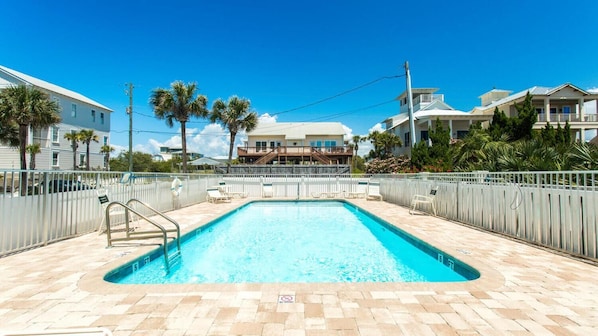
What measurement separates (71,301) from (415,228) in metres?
6.81

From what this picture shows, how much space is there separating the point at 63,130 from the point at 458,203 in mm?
32145

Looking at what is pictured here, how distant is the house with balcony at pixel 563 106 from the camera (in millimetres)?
25594

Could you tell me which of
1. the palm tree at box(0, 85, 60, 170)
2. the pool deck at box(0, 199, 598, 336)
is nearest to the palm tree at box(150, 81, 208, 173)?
the palm tree at box(0, 85, 60, 170)

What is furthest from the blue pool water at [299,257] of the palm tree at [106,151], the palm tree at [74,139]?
the palm tree at [106,151]

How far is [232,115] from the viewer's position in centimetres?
2756

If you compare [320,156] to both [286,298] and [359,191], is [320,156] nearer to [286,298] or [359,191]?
[359,191]

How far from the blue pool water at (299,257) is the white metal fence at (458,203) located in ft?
6.04

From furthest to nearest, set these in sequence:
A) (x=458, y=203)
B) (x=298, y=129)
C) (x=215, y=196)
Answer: (x=298, y=129), (x=215, y=196), (x=458, y=203)

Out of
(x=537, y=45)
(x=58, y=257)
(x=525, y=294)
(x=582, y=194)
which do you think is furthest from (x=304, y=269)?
(x=537, y=45)

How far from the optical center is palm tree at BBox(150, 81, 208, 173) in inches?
981

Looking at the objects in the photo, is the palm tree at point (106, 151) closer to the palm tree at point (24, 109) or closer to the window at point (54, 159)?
the window at point (54, 159)

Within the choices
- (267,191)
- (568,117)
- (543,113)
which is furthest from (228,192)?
(568,117)

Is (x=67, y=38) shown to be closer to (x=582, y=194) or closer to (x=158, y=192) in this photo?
(x=158, y=192)

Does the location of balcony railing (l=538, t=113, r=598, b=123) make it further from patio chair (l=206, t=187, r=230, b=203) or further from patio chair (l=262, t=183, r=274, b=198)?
patio chair (l=206, t=187, r=230, b=203)
